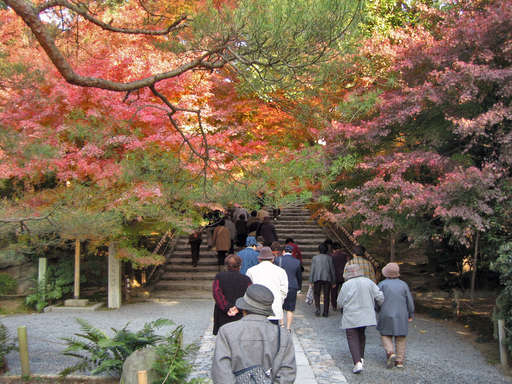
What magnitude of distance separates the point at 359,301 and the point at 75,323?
618cm

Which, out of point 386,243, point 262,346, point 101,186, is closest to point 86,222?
point 101,186

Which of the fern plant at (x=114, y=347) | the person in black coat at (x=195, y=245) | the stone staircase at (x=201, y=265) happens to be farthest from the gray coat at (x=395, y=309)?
the person in black coat at (x=195, y=245)

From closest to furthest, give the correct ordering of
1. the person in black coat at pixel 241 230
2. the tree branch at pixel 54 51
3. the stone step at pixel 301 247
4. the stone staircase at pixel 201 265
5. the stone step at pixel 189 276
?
the tree branch at pixel 54 51
the stone staircase at pixel 201 265
the stone step at pixel 189 276
the person in black coat at pixel 241 230
the stone step at pixel 301 247

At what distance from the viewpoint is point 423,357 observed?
7.02m

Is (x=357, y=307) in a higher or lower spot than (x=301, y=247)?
lower

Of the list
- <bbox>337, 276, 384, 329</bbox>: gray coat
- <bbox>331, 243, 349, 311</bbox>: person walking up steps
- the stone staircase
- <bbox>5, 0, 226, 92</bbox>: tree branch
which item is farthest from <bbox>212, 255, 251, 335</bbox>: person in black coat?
the stone staircase

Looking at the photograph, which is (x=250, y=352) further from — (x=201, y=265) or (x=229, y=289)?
(x=201, y=265)

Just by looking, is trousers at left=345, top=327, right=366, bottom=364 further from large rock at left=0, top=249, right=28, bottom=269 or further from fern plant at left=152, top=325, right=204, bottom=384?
large rock at left=0, top=249, right=28, bottom=269

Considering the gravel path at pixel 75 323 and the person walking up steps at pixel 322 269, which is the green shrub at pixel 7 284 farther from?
the person walking up steps at pixel 322 269

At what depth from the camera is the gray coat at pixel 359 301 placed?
5930 mm

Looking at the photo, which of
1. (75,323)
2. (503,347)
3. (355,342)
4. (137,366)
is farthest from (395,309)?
(75,323)

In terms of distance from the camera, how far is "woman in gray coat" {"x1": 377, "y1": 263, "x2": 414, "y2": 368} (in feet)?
20.1

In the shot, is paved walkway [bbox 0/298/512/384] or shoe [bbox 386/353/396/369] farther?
shoe [bbox 386/353/396/369]

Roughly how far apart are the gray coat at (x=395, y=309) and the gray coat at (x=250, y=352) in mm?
3677
